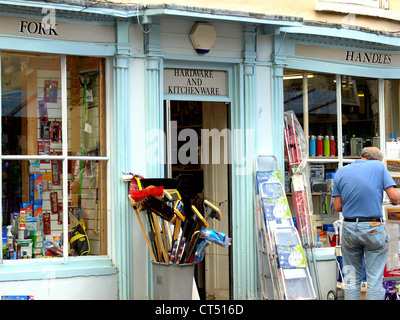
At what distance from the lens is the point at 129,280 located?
8227 mm

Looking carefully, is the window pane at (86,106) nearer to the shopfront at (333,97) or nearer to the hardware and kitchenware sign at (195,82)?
the hardware and kitchenware sign at (195,82)

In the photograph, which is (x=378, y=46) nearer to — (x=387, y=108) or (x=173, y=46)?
(x=387, y=108)

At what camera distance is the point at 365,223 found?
775cm

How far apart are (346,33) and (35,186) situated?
15.6 feet

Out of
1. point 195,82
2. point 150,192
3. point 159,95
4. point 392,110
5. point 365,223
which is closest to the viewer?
point 150,192

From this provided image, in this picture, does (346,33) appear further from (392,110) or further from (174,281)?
(174,281)

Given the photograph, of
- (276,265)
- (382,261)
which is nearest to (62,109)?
(276,265)

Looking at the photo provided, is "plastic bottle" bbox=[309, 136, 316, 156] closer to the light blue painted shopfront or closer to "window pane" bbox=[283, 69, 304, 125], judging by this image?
"window pane" bbox=[283, 69, 304, 125]

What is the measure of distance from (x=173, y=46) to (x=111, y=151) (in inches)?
59.5

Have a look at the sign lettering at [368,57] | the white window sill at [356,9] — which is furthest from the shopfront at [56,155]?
the sign lettering at [368,57]

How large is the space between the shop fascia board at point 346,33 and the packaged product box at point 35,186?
12.0ft

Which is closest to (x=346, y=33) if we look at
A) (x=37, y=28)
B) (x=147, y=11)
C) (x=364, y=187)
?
(x=364, y=187)

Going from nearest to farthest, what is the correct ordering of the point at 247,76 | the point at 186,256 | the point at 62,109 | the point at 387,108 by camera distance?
the point at 186,256
the point at 62,109
the point at 247,76
the point at 387,108

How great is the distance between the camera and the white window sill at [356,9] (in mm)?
9750
